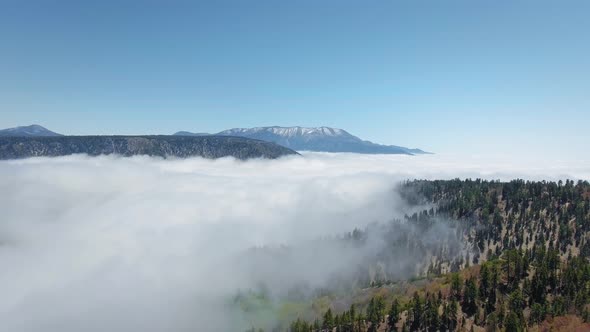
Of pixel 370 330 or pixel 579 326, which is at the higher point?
pixel 579 326

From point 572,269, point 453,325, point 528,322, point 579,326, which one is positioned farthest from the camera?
point 572,269

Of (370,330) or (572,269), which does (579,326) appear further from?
(370,330)

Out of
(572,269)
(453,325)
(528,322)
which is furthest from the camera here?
(572,269)

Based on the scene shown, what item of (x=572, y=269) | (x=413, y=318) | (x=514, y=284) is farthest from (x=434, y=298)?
(x=572, y=269)

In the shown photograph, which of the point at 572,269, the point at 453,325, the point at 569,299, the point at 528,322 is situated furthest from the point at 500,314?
the point at 572,269

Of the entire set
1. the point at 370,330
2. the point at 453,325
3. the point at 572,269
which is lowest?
the point at 370,330

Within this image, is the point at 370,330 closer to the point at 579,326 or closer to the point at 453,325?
the point at 453,325

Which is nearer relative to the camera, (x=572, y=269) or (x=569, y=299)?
(x=569, y=299)

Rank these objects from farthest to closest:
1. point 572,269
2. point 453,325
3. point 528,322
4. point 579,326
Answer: point 572,269 < point 453,325 < point 528,322 < point 579,326

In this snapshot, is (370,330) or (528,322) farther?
(370,330)
